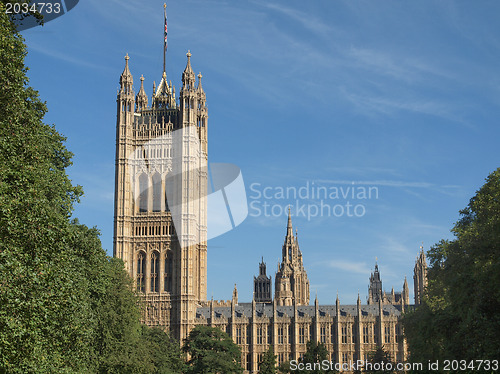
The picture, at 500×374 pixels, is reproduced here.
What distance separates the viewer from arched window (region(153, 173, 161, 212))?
108 meters

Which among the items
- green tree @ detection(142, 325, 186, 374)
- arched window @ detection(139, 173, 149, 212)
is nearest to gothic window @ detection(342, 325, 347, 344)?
green tree @ detection(142, 325, 186, 374)

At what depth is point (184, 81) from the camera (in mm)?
112625

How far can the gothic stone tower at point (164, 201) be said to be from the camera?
342ft

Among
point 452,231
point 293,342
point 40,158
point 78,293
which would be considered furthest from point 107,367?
point 293,342

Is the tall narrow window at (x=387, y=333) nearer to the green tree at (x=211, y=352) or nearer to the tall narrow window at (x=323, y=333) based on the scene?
the tall narrow window at (x=323, y=333)

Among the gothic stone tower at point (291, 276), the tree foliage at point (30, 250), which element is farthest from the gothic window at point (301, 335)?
the tree foliage at point (30, 250)

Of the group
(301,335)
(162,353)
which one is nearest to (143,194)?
(301,335)

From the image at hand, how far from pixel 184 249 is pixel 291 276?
48.1m

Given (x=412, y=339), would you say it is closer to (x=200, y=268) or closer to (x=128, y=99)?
(x=200, y=268)

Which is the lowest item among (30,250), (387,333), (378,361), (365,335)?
(378,361)

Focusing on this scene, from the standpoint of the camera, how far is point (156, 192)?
355 ft

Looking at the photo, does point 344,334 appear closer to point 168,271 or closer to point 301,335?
point 301,335

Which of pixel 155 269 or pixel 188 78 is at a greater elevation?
pixel 188 78

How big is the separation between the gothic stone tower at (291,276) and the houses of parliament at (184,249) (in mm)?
31068
